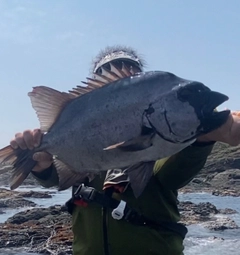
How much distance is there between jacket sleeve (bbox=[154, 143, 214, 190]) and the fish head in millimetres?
532

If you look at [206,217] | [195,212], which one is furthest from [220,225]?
[195,212]

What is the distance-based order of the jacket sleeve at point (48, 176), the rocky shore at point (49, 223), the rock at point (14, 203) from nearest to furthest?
the jacket sleeve at point (48, 176), the rocky shore at point (49, 223), the rock at point (14, 203)

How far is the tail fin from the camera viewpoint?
3.74m

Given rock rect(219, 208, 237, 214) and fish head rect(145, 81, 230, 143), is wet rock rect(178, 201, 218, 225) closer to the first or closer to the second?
rock rect(219, 208, 237, 214)

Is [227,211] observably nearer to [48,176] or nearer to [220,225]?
[220,225]

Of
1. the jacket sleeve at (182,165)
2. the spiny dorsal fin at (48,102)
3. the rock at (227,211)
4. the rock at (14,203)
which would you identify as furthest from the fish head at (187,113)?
the rock at (14,203)

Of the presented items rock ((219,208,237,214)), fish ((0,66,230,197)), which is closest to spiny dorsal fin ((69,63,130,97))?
fish ((0,66,230,197))

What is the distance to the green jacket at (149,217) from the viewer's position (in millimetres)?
3911

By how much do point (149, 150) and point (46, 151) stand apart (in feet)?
3.42

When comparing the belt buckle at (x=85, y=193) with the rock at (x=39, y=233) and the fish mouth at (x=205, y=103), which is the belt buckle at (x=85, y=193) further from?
the rock at (x=39, y=233)

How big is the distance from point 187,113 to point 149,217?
126 centimetres

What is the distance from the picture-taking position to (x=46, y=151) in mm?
3725

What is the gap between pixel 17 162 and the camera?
3.80m

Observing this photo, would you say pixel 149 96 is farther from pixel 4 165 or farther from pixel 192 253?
pixel 192 253
